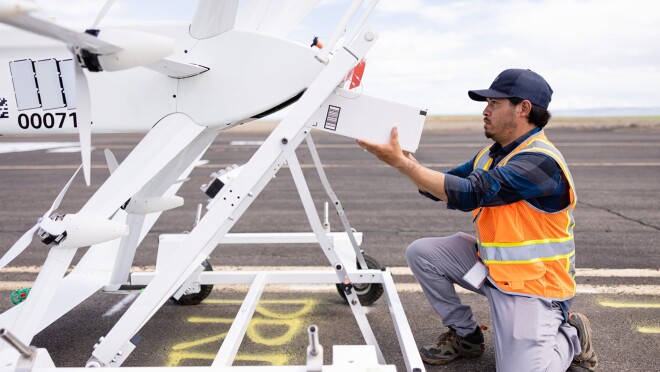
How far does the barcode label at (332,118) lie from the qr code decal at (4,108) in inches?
74.3

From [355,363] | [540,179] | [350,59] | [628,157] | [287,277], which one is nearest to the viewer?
[355,363]

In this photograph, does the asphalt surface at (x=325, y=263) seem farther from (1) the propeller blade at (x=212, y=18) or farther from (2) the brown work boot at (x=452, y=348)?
(1) the propeller blade at (x=212, y=18)

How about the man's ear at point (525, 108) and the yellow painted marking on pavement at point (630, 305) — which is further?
the yellow painted marking on pavement at point (630, 305)

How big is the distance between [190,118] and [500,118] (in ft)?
5.82

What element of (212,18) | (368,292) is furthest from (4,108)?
(368,292)

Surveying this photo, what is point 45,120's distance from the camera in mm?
3225

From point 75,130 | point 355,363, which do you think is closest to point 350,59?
point 355,363

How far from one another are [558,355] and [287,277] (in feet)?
6.09

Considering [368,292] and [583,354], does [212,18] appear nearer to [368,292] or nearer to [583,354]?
[368,292]

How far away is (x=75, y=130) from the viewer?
3.21 meters

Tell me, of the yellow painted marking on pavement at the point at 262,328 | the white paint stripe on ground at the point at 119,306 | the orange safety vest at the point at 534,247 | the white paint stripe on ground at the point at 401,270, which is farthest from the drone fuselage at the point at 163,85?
the white paint stripe on ground at the point at 401,270

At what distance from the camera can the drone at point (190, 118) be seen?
2754 millimetres

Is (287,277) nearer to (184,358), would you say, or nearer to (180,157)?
(184,358)

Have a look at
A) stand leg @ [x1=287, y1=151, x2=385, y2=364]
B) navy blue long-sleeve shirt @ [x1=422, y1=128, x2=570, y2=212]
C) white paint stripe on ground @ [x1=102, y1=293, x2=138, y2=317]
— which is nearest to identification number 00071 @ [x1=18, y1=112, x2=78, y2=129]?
stand leg @ [x1=287, y1=151, x2=385, y2=364]
